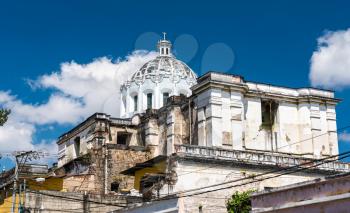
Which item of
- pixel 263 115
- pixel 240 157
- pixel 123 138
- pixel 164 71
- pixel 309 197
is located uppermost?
pixel 164 71

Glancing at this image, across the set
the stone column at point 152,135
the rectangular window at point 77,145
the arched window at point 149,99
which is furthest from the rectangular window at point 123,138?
the arched window at point 149,99

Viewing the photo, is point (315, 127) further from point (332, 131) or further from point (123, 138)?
point (123, 138)

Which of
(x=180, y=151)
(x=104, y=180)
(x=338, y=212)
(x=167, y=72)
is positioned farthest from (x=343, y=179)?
(x=167, y=72)

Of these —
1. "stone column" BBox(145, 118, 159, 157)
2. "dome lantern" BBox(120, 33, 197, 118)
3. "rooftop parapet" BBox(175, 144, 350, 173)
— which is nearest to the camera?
"rooftop parapet" BBox(175, 144, 350, 173)

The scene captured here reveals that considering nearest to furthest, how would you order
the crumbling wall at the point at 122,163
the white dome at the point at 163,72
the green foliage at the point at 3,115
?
the green foliage at the point at 3,115, the crumbling wall at the point at 122,163, the white dome at the point at 163,72

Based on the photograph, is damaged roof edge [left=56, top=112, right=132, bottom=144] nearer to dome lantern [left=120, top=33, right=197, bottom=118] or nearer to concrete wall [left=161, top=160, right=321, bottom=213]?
dome lantern [left=120, top=33, right=197, bottom=118]

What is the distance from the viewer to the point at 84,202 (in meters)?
35.9

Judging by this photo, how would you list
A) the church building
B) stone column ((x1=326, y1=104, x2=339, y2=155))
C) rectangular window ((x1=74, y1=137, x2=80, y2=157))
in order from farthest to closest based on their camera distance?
rectangular window ((x1=74, y1=137, x2=80, y2=157))
stone column ((x1=326, y1=104, x2=339, y2=155))
the church building

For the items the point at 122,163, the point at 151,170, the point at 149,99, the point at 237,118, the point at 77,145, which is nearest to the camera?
the point at 151,170

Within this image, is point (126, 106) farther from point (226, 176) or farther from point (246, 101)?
point (226, 176)

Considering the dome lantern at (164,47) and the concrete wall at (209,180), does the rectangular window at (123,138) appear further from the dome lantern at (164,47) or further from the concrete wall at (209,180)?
the concrete wall at (209,180)

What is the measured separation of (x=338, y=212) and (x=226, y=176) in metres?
13.7

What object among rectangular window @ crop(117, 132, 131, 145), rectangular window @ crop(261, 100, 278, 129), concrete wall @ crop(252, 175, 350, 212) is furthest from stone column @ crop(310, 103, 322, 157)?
concrete wall @ crop(252, 175, 350, 212)

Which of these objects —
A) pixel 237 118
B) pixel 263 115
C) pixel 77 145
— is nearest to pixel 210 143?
pixel 237 118
